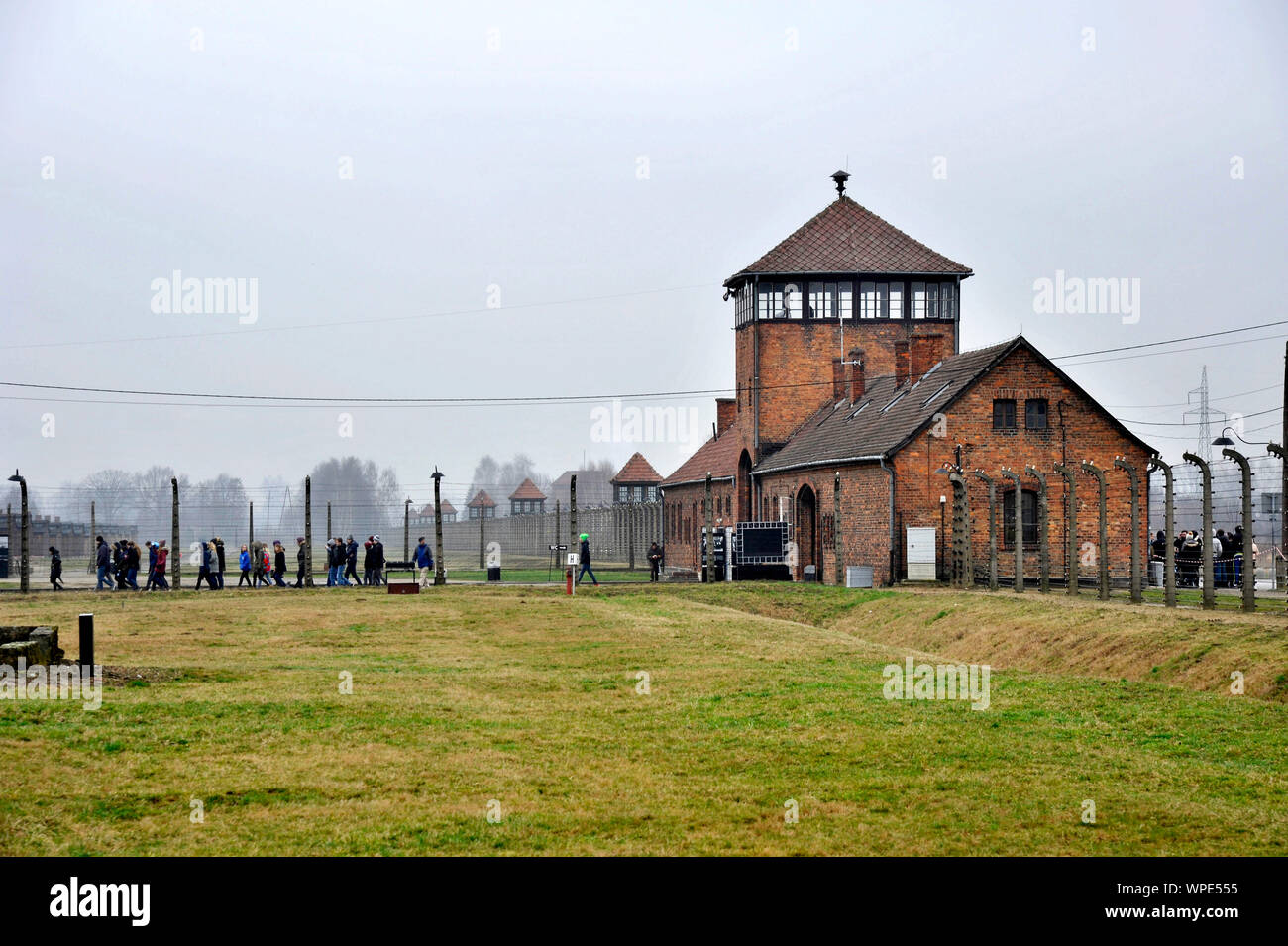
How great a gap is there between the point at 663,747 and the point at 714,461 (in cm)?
4715

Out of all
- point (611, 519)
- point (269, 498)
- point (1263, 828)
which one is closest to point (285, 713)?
point (1263, 828)

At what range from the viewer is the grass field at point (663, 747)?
960cm

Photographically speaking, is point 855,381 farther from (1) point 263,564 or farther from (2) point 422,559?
(1) point 263,564

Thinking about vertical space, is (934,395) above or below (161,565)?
above

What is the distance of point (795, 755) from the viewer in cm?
1270

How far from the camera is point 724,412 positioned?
65.2 m

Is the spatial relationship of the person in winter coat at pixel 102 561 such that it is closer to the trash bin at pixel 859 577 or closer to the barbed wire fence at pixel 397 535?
the barbed wire fence at pixel 397 535

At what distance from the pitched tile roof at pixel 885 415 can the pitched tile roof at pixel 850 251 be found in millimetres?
5243

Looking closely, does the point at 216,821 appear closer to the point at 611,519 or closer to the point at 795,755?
the point at 795,755

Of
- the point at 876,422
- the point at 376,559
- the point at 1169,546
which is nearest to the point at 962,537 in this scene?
the point at 876,422

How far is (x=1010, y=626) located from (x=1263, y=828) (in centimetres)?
1510

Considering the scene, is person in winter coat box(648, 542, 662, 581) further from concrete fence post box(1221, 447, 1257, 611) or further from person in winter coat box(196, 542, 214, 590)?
concrete fence post box(1221, 447, 1257, 611)

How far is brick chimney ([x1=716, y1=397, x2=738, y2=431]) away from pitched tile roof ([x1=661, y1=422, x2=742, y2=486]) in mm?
562
